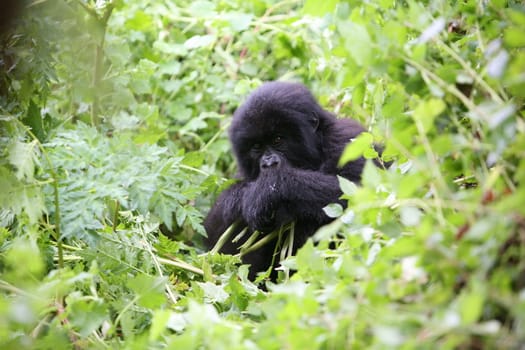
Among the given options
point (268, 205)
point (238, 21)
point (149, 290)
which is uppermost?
point (238, 21)

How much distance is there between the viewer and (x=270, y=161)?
3768mm

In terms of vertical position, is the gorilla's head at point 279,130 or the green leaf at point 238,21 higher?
the green leaf at point 238,21

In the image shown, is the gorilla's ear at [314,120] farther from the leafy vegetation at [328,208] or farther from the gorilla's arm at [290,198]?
the leafy vegetation at [328,208]

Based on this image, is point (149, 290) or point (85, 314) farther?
point (149, 290)

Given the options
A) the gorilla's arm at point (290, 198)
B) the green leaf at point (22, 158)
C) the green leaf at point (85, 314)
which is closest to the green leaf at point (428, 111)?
the green leaf at point (85, 314)

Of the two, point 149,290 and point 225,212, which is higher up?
point 149,290

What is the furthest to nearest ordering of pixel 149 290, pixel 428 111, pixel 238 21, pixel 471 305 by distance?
1. pixel 238 21
2. pixel 149 290
3. pixel 428 111
4. pixel 471 305

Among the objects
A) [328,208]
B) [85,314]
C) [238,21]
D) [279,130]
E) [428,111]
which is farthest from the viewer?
[238,21]

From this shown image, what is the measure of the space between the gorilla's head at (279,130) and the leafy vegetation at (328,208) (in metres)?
0.39

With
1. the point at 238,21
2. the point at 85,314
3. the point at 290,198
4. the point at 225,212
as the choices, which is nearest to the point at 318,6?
the point at 85,314

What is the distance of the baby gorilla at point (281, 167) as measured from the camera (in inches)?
143

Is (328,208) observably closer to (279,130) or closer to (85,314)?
(85,314)

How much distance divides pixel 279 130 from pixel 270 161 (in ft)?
0.65

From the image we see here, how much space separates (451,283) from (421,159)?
0.29 metres
